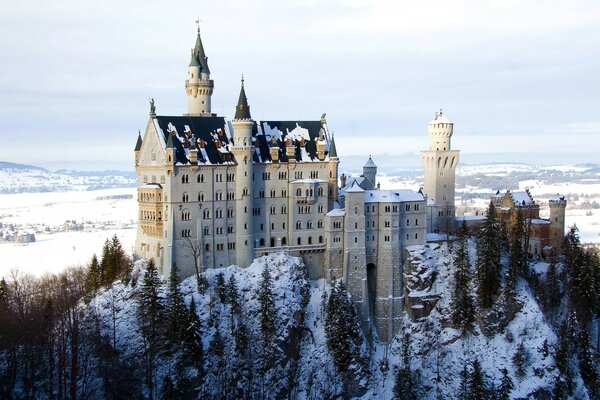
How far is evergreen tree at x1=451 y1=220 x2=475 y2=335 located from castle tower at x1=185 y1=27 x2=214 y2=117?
126ft

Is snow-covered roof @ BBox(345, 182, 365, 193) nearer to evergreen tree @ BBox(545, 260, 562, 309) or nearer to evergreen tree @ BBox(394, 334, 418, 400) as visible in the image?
evergreen tree @ BBox(394, 334, 418, 400)

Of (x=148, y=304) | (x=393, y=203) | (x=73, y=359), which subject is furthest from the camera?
(x=393, y=203)

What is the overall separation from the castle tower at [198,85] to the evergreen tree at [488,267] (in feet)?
133

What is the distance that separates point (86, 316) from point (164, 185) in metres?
18.0

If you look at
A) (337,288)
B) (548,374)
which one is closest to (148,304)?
(337,288)

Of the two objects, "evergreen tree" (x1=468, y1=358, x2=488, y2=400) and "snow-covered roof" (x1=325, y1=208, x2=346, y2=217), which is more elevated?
"snow-covered roof" (x1=325, y1=208, x2=346, y2=217)

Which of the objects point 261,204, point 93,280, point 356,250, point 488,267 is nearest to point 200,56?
point 261,204

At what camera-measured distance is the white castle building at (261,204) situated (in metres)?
95.7

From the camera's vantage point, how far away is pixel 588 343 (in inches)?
3703

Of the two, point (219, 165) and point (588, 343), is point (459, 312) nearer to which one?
point (588, 343)

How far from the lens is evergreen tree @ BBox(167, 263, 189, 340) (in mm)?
87250

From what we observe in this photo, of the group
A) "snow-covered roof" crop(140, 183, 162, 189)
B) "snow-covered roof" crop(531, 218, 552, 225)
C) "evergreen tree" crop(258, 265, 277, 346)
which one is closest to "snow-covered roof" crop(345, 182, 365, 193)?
"evergreen tree" crop(258, 265, 277, 346)

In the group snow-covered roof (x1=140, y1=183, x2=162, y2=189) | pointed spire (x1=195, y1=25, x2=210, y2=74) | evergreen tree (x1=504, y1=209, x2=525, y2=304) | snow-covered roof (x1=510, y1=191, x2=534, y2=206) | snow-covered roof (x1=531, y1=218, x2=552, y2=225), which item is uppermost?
pointed spire (x1=195, y1=25, x2=210, y2=74)

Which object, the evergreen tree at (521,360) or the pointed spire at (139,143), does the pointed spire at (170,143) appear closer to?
the pointed spire at (139,143)
